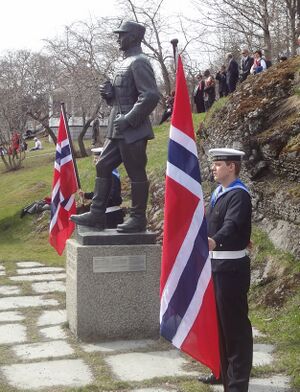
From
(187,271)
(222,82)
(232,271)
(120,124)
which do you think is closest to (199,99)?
(222,82)

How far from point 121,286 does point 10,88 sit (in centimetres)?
2542

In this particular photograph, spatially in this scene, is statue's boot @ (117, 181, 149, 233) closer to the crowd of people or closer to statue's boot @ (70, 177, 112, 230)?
statue's boot @ (70, 177, 112, 230)

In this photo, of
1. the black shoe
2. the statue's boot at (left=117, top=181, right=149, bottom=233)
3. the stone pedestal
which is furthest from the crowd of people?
the black shoe

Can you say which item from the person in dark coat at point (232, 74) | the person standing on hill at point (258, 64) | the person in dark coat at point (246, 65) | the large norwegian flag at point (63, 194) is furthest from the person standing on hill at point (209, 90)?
the large norwegian flag at point (63, 194)

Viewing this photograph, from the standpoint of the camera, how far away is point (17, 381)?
4500 mm

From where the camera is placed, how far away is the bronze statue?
534cm

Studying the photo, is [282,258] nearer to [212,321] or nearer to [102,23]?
[212,321]

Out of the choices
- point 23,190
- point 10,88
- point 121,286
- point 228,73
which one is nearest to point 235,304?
point 121,286

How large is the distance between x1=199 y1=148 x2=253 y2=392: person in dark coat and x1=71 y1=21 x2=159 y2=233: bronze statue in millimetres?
1499

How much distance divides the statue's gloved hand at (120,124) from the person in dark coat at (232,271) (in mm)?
1511

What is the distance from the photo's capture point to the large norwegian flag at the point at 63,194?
8.19 meters

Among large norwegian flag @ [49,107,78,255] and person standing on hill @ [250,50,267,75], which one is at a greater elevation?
person standing on hill @ [250,50,267,75]

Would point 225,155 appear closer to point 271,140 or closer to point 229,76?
point 271,140

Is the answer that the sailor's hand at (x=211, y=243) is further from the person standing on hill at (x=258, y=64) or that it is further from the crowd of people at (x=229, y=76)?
the person standing on hill at (x=258, y=64)
